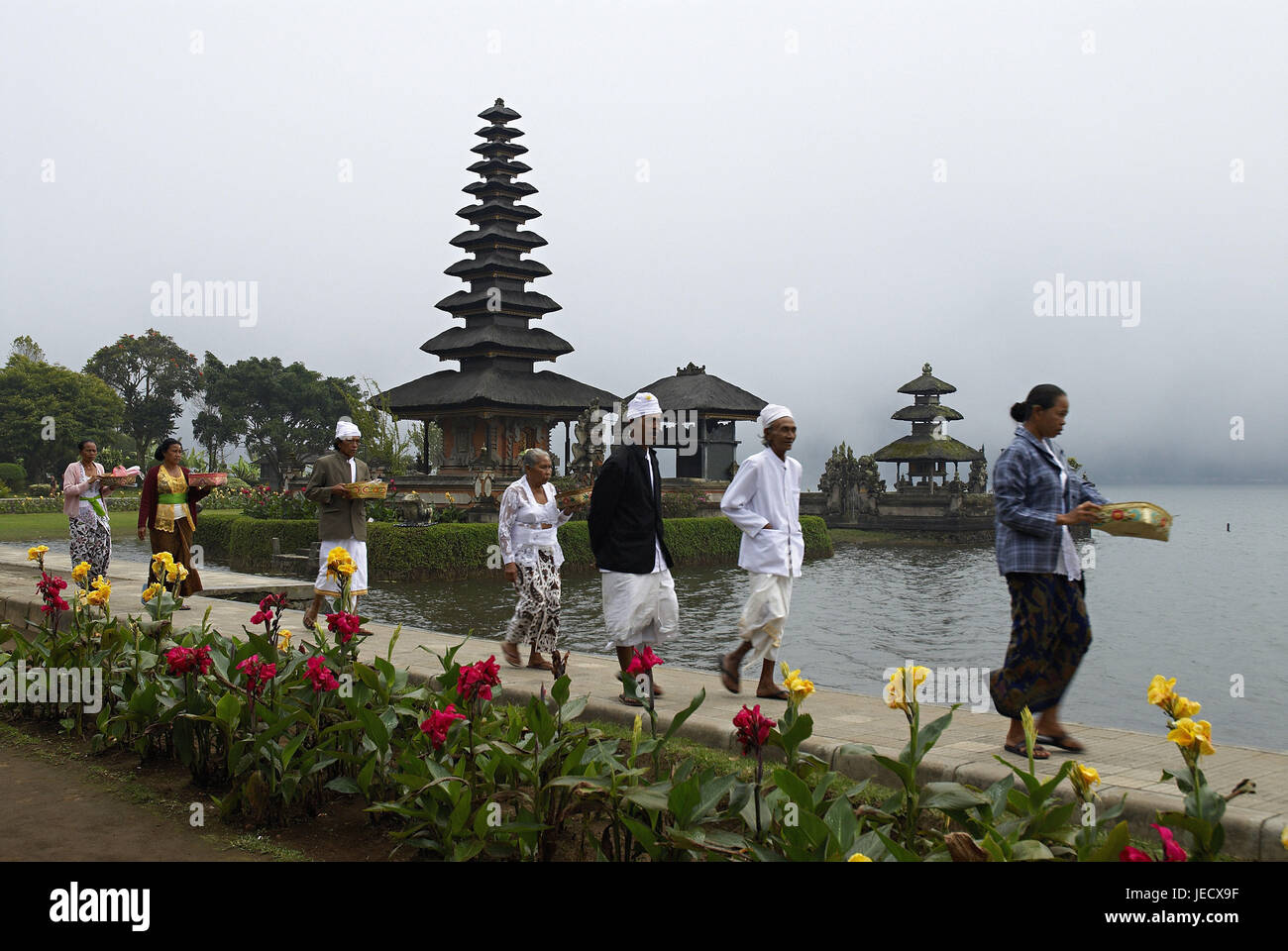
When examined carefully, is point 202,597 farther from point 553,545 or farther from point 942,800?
point 942,800

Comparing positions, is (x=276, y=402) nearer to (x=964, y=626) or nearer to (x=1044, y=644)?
(x=964, y=626)

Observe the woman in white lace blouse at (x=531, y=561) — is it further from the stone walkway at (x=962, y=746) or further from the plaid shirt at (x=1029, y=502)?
the plaid shirt at (x=1029, y=502)

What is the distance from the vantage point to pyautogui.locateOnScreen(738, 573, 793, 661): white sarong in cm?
627

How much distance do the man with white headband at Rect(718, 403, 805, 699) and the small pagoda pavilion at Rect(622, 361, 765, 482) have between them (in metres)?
30.2

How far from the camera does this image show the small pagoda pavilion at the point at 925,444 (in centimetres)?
4709

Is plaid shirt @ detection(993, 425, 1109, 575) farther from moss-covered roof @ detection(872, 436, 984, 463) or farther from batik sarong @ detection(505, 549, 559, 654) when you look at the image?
moss-covered roof @ detection(872, 436, 984, 463)

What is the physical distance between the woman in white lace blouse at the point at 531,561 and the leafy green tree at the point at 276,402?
66509 mm

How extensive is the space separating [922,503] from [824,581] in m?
22.7

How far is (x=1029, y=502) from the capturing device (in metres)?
4.91

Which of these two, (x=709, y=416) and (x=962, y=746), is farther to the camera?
(x=709, y=416)

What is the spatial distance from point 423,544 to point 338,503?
11.8 m

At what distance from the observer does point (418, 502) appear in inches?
865

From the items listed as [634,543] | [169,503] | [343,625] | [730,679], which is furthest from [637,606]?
[169,503]

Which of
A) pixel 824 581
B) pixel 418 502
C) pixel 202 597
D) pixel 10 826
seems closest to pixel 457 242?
pixel 418 502
